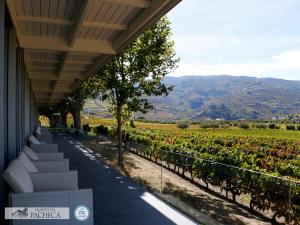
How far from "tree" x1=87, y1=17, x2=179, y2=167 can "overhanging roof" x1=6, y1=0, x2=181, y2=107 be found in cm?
574

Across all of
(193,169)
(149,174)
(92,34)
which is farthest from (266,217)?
(92,34)

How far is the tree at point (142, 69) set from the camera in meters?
14.9

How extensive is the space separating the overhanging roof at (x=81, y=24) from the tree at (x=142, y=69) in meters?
5.74

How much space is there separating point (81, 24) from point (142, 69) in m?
9.84

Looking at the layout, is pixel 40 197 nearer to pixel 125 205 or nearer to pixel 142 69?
pixel 125 205

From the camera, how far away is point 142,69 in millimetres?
15391

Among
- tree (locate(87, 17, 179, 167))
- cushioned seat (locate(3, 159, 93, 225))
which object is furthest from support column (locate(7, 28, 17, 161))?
tree (locate(87, 17, 179, 167))

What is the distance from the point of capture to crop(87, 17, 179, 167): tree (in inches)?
586

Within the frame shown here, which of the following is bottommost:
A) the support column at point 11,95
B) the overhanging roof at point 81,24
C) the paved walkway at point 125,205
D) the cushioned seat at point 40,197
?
the paved walkway at point 125,205

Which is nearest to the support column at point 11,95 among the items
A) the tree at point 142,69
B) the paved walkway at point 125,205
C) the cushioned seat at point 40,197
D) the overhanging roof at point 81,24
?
the overhanging roof at point 81,24

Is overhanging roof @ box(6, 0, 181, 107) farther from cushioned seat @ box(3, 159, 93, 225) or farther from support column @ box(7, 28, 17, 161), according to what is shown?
cushioned seat @ box(3, 159, 93, 225)

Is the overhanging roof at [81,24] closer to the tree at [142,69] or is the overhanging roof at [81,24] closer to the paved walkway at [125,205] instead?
the paved walkway at [125,205]

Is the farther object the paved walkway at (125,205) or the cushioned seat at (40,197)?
the paved walkway at (125,205)

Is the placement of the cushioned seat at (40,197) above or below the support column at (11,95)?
below
